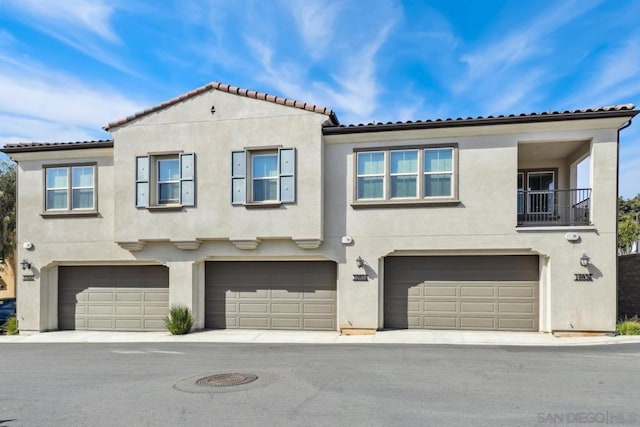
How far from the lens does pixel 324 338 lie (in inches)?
497

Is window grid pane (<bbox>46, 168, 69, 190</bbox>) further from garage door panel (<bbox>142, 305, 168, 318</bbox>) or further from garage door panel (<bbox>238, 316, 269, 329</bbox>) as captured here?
garage door panel (<bbox>238, 316, 269, 329</bbox>)

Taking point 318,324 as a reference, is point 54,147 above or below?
above

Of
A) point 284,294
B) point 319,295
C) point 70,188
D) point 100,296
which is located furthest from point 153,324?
point 319,295

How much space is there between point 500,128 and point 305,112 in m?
5.52

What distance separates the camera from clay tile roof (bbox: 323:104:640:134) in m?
11.6

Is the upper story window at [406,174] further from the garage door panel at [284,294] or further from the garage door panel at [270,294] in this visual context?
the garage door panel at [284,294]

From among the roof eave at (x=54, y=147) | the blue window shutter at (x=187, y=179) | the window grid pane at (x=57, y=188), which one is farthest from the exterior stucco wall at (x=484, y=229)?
the window grid pane at (x=57, y=188)

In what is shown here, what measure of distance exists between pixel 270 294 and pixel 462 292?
5.84 meters

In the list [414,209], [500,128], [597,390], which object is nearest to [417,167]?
[414,209]

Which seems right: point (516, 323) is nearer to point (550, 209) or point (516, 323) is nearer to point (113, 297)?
point (550, 209)

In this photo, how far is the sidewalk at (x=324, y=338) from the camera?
11430 mm

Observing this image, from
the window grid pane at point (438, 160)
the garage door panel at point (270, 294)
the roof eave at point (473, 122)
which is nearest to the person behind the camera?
the roof eave at point (473, 122)

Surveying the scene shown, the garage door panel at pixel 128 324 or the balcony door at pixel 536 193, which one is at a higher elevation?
the balcony door at pixel 536 193

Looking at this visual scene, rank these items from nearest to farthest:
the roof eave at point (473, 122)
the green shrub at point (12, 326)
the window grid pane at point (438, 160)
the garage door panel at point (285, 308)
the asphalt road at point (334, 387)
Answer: the asphalt road at point (334, 387)
the roof eave at point (473, 122)
the window grid pane at point (438, 160)
the garage door panel at point (285, 308)
the green shrub at point (12, 326)
